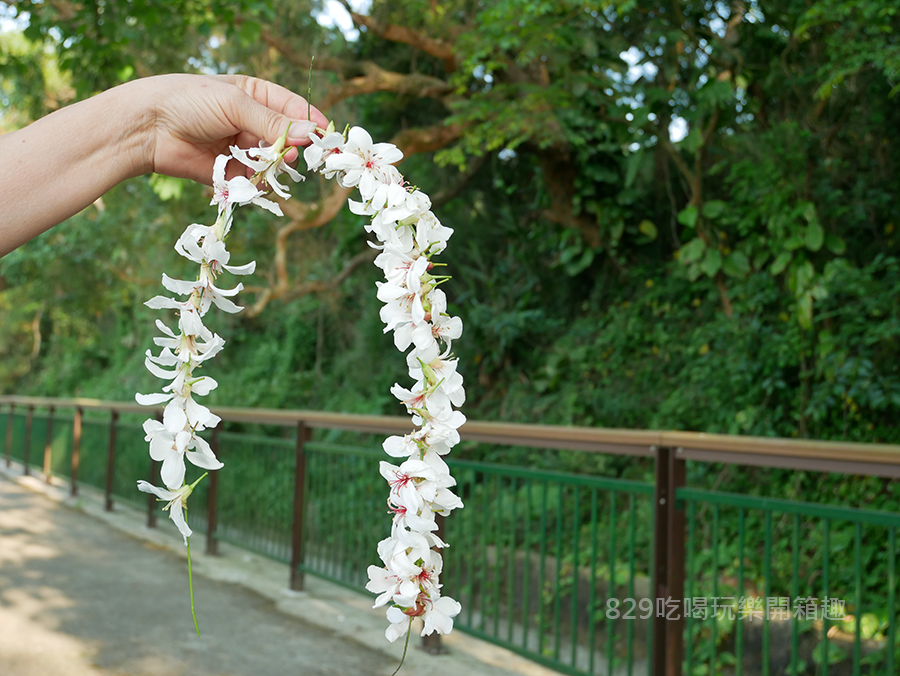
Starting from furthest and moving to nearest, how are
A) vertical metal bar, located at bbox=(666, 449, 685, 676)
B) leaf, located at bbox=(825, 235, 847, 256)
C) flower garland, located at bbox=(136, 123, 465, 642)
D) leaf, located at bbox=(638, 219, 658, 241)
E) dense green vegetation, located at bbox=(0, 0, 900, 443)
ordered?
leaf, located at bbox=(638, 219, 658, 241), leaf, located at bbox=(825, 235, 847, 256), dense green vegetation, located at bbox=(0, 0, 900, 443), vertical metal bar, located at bbox=(666, 449, 685, 676), flower garland, located at bbox=(136, 123, 465, 642)

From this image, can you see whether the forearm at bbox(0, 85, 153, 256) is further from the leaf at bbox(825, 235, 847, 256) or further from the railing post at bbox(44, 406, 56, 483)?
the railing post at bbox(44, 406, 56, 483)

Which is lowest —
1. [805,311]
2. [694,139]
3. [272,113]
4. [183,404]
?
[183,404]

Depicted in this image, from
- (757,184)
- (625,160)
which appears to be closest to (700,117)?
(757,184)

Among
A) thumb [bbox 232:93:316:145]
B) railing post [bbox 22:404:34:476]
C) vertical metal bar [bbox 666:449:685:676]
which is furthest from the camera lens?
railing post [bbox 22:404:34:476]

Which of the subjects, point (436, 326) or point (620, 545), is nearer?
point (436, 326)

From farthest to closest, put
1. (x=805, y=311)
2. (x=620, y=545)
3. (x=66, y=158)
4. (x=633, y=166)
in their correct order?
(x=633, y=166) → (x=620, y=545) → (x=805, y=311) → (x=66, y=158)

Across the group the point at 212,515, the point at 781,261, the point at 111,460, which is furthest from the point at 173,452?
the point at 111,460

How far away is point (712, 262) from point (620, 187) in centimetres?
146

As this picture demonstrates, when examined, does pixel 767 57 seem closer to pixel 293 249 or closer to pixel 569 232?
pixel 569 232

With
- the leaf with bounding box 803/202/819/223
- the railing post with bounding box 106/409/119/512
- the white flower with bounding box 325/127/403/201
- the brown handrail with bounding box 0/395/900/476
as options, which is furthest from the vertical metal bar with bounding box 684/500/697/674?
the railing post with bounding box 106/409/119/512

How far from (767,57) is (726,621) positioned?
15.6ft

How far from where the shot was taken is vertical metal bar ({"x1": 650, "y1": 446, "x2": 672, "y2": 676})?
2880mm

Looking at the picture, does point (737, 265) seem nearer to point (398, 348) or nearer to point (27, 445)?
point (398, 348)

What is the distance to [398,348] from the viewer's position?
39.7 inches
